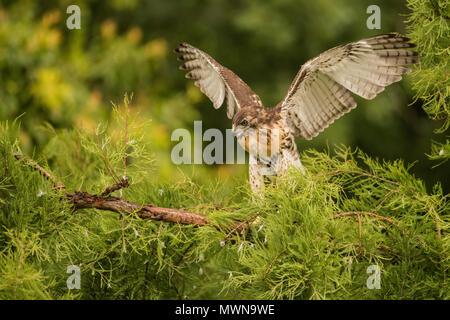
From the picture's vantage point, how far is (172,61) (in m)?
6.45

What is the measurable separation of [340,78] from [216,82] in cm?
59

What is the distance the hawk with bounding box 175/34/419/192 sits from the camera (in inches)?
78.7

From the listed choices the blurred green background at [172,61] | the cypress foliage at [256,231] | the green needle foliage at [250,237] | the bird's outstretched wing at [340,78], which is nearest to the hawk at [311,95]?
the bird's outstretched wing at [340,78]

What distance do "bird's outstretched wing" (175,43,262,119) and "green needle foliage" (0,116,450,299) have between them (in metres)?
0.59

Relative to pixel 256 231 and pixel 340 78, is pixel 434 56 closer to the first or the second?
pixel 340 78

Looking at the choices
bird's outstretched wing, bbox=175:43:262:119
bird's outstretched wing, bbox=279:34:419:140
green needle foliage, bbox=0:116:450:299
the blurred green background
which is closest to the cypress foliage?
green needle foliage, bbox=0:116:450:299

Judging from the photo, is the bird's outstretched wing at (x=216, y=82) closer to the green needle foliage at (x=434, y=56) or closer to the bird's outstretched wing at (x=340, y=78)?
the bird's outstretched wing at (x=340, y=78)

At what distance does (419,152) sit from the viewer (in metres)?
6.21

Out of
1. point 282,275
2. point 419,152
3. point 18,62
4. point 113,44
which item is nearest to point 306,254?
point 282,275

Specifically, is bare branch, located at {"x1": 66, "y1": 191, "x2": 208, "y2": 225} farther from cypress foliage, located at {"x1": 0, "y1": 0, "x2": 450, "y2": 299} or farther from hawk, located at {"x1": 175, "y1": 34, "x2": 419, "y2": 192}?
hawk, located at {"x1": 175, "y1": 34, "x2": 419, "y2": 192}

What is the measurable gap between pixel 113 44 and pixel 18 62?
105 cm

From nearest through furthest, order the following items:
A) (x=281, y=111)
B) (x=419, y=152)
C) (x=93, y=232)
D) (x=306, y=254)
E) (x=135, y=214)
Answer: (x=306, y=254) → (x=135, y=214) → (x=93, y=232) → (x=281, y=111) → (x=419, y=152)

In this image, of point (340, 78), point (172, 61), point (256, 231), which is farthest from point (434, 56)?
point (172, 61)
